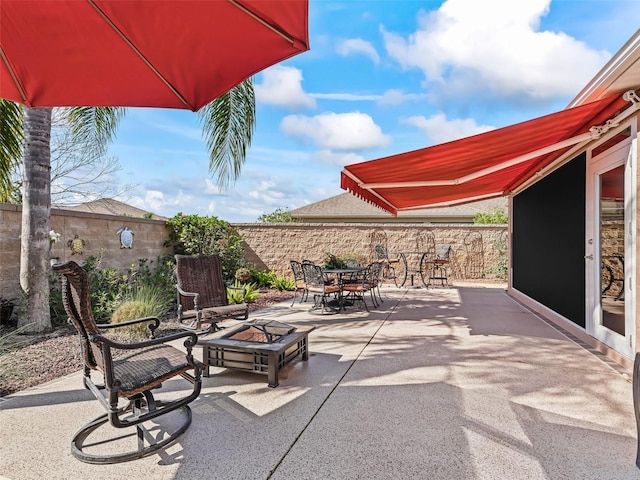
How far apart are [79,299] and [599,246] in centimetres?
588

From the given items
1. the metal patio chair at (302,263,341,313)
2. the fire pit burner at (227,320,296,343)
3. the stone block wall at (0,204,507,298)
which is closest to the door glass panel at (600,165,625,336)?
the fire pit burner at (227,320,296,343)

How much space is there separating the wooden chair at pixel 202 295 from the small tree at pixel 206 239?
5.15 metres

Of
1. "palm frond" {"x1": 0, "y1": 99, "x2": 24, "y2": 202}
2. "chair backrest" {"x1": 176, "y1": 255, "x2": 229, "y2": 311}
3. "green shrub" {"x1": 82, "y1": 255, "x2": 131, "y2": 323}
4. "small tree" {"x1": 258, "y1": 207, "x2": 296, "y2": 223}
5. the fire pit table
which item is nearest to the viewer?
the fire pit table

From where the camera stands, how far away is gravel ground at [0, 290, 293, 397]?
3848 mm

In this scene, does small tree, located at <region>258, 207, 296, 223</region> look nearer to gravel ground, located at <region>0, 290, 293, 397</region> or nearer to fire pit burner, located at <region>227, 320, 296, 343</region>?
gravel ground, located at <region>0, 290, 293, 397</region>

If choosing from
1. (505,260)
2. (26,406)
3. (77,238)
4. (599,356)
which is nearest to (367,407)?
(26,406)

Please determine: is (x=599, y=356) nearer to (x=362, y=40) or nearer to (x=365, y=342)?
(x=365, y=342)

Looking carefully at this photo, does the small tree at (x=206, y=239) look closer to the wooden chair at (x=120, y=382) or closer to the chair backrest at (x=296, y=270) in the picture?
the chair backrest at (x=296, y=270)

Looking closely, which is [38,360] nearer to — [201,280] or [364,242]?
[201,280]

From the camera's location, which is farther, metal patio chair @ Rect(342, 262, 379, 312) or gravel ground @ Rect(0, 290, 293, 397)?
metal patio chair @ Rect(342, 262, 379, 312)

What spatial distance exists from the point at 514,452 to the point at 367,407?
44.1 inches

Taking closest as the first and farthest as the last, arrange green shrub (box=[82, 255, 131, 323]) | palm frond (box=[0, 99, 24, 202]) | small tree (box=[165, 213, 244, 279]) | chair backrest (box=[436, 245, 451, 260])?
1. palm frond (box=[0, 99, 24, 202])
2. green shrub (box=[82, 255, 131, 323])
3. small tree (box=[165, 213, 244, 279])
4. chair backrest (box=[436, 245, 451, 260])

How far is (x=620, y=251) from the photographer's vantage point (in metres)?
4.91

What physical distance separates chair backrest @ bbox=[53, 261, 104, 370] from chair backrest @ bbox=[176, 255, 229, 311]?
290 cm
